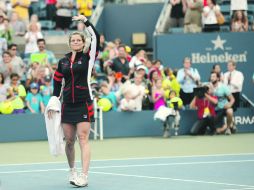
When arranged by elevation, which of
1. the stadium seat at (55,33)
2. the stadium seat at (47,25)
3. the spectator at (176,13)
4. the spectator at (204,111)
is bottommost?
the spectator at (204,111)

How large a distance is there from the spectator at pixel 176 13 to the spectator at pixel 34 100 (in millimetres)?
5639

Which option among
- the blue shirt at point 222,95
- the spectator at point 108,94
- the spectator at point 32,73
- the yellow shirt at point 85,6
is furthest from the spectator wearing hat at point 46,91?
the yellow shirt at point 85,6

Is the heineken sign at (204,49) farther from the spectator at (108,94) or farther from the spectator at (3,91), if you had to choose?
the spectator at (3,91)

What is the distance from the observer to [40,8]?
24.1 meters

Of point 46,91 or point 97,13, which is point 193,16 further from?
point 46,91

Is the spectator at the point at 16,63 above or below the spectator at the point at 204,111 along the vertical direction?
above

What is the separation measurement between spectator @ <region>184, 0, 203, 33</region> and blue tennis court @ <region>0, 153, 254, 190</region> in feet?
27.0

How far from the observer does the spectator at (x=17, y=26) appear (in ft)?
71.7

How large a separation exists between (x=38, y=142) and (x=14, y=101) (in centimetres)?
114

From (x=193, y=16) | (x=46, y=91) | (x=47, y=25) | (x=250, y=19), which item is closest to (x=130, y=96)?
(x=46, y=91)

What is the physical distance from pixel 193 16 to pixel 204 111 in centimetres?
371

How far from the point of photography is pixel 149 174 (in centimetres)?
1115

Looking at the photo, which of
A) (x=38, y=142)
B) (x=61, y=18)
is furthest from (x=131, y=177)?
(x=61, y=18)

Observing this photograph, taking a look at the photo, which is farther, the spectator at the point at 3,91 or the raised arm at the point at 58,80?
the spectator at the point at 3,91
